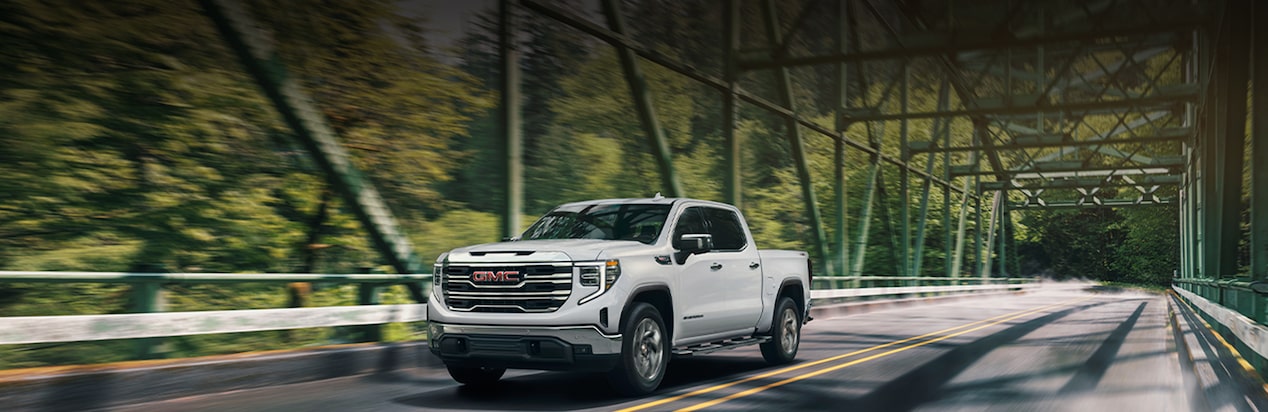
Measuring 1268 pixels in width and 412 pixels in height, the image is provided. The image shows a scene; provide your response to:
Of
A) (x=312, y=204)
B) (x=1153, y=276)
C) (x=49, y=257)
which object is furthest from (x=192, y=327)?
(x=1153, y=276)

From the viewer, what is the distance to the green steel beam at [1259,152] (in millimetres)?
12469

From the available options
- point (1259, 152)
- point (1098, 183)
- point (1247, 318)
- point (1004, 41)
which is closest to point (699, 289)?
point (1247, 318)

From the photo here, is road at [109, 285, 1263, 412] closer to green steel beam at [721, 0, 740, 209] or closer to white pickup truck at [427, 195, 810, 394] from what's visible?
white pickup truck at [427, 195, 810, 394]

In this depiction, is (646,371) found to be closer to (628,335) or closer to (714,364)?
(628,335)

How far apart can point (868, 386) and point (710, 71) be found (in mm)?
22383

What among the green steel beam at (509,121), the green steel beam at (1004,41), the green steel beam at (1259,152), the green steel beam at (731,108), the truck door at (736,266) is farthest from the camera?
the green steel beam at (731,108)

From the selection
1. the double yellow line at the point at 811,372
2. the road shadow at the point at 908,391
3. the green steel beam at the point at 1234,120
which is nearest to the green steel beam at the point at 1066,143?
the double yellow line at the point at 811,372

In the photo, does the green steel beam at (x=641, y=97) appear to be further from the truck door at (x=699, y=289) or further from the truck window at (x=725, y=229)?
the truck door at (x=699, y=289)

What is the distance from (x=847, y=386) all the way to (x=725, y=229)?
2163mm

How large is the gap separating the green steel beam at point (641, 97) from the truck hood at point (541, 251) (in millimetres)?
9159

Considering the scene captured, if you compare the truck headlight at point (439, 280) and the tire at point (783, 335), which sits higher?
the truck headlight at point (439, 280)

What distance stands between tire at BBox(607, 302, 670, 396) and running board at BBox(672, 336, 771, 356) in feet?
1.04

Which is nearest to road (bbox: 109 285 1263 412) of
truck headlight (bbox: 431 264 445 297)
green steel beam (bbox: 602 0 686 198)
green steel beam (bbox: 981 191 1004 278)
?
truck headlight (bbox: 431 264 445 297)

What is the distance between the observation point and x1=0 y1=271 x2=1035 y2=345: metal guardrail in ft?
24.1
